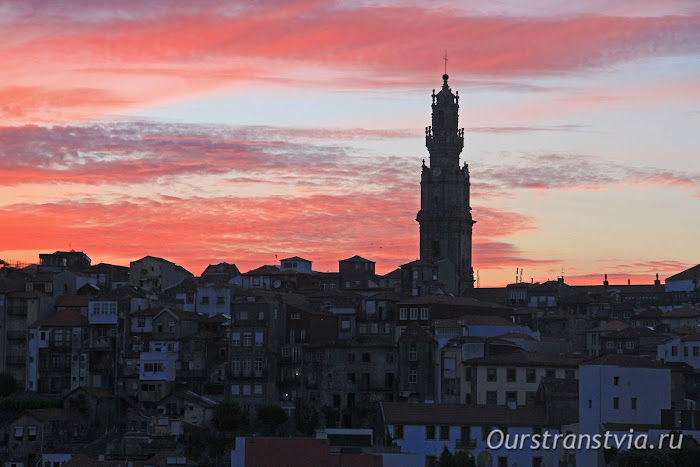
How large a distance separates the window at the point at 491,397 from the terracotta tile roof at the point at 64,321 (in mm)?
Answer: 36176

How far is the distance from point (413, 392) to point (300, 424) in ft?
29.9

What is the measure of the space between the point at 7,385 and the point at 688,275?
70.9 metres

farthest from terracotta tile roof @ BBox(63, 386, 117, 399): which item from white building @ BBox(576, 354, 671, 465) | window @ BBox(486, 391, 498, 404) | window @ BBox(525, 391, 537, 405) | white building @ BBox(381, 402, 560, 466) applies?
white building @ BBox(576, 354, 671, 465)

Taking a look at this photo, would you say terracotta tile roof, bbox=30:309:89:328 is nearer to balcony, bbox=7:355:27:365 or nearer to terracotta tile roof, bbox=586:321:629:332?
balcony, bbox=7:355:27:365

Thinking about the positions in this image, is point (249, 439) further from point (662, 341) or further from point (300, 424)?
point (662, 341)

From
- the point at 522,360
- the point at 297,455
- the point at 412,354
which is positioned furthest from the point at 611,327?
the point at 297,455

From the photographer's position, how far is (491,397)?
121062mm

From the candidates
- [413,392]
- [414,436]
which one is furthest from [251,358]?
[414,436]

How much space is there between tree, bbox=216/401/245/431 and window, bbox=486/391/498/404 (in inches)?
731

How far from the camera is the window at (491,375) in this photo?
121 m

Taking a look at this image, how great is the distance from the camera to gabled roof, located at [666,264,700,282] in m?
169

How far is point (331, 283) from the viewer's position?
17050 centimetres

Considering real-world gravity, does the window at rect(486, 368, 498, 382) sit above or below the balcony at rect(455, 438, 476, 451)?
above

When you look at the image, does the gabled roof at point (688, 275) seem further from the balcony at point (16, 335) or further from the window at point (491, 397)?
the balcony at point (16, 335)
